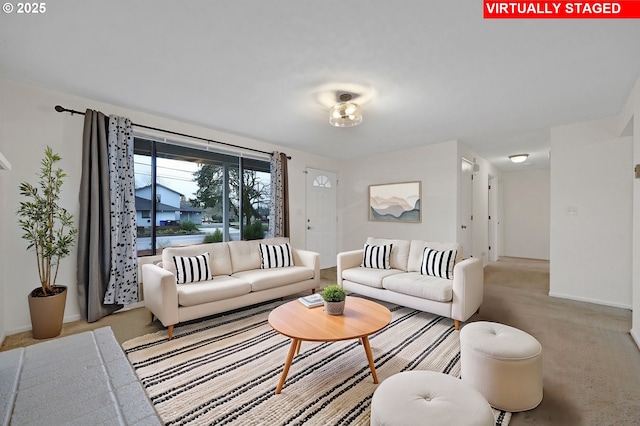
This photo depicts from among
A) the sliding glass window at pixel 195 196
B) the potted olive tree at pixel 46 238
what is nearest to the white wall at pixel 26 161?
the potted olive tree at pixel 46 238

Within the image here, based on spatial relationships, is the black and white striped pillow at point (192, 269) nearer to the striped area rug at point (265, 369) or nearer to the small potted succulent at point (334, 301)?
the striped area rug at point (265, 369)

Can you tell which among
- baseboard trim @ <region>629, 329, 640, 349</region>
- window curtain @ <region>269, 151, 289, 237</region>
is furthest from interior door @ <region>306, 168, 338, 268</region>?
baseboard trim @ <region>629, 329, 640, 349</region>

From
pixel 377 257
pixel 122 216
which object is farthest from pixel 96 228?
pixel 377 257

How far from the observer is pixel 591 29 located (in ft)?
5.83

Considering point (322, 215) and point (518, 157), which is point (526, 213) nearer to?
point (518, 157)

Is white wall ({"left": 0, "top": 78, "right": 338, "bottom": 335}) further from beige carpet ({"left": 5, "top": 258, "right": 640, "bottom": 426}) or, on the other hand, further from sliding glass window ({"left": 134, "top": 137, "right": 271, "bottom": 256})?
sliding glass window ({"left": 134, "top": 137, "right": 271, "bottom": 256})

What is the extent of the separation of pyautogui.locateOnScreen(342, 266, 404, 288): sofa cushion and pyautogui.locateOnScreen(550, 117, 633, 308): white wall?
7.77 ft

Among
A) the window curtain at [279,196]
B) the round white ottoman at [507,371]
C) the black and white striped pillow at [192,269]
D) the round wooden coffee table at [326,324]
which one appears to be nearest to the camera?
the round white ottoman at [507,371]

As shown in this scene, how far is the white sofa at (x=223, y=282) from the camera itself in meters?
2.54

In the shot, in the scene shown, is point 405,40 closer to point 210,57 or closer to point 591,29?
point 591,29

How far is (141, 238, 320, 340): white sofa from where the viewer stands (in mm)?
2541

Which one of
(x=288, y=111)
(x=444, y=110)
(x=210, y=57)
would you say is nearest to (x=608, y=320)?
(x=444, y=110)

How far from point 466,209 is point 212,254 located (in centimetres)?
432

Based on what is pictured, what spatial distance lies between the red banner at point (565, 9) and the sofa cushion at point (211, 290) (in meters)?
3.11
